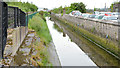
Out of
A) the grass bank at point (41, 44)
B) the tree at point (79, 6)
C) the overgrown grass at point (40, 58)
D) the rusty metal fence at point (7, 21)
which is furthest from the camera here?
the tree at point (79, 6)

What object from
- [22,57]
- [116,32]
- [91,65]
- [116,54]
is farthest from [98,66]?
[22,57]

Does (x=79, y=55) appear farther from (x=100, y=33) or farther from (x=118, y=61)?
(x=100, y=33)

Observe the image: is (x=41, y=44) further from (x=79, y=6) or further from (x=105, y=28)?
(x=79, y=6)

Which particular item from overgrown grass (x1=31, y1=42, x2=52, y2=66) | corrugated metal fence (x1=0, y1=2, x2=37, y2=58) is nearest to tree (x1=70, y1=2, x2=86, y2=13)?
overgrown grass (x1=31, y1=42, x2=52, y2=66)

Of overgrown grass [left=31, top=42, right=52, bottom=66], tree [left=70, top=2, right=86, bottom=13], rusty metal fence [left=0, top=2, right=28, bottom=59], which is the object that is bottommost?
overgrown grass [left=31, top=42, right=52, bottom=66]

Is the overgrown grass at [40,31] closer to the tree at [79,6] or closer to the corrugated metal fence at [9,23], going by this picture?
the corrugated metal fence at [9,23]

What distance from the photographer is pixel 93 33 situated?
76.1ft

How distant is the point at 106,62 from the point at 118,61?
34.4 inches

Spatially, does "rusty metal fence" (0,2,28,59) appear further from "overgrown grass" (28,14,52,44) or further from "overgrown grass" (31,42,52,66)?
"overgrown grass" (28,14,52,44)

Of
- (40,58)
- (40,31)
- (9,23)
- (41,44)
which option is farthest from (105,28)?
(9,23)

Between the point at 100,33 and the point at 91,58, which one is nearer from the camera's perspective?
the point at 91,58

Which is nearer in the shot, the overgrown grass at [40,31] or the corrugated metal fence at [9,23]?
the corrugated metal fence at [9,23]

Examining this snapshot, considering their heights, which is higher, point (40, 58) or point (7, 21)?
point (7, 21)

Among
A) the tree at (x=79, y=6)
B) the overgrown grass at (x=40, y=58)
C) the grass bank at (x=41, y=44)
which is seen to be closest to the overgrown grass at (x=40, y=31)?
the grass bank at (x=41, y=44)
